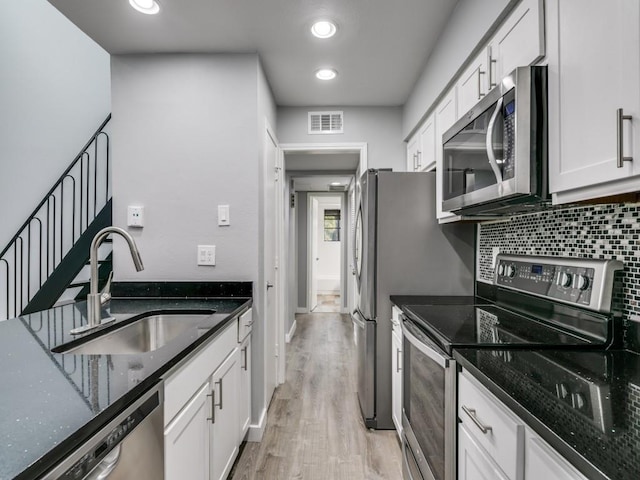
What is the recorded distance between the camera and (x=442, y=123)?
7.30ft

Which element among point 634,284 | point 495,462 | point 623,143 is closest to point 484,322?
point 634,284

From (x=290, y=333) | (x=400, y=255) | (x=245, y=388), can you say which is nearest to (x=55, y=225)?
(x=245, y=388)

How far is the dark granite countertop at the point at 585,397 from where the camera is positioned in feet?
2.00

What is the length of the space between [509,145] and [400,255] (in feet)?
3.91

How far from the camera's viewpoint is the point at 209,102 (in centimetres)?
229

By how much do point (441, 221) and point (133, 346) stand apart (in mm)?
1864

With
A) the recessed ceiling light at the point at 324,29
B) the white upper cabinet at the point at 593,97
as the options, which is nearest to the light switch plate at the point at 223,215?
the recessed ceiling light at the point at 324,29

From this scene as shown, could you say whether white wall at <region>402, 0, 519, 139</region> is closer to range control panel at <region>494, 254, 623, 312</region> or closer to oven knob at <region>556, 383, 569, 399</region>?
range control panel at <region>494, 254, 623, 312</region>

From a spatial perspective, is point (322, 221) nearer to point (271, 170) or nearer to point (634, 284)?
point (271, 170)

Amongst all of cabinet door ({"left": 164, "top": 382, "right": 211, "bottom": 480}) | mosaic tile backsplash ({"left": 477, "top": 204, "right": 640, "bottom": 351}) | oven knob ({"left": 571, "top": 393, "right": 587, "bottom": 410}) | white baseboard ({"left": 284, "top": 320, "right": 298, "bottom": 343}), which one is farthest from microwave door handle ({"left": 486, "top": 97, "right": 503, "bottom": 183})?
white baseboard ({"left": 284, "top": 320, "right": 298, "bottom": 343})

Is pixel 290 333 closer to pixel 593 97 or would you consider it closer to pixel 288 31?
→ pixel 288 31

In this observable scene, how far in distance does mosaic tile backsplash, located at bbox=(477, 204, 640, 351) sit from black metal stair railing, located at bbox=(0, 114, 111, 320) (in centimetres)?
342

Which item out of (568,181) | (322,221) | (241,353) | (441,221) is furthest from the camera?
(322,221)

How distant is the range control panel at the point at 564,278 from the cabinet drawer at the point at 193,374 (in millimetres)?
1437
